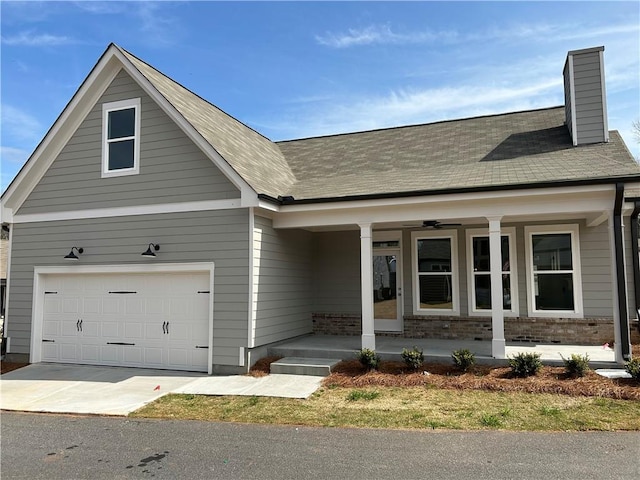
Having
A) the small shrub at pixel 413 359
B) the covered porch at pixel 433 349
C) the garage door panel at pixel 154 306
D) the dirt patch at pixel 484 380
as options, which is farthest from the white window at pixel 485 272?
the garage door panel at pixel 154 306

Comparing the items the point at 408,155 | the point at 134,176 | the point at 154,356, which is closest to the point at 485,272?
the point at 408,155

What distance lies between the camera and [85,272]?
10.6 m

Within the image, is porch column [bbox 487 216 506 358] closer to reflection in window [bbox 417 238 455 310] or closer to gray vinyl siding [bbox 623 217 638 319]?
reflection in window [bbox 417 238 455 310]

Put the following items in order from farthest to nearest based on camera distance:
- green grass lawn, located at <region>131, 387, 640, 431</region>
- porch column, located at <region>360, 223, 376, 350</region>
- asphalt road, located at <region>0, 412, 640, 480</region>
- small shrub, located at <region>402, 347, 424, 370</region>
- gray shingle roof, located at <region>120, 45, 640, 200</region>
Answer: porch column, located at <region>360, 223, 376, 350</region>
gray shingle roof, located at <region>120, 45, 640, 200</region>
small shrub, located at <region>402, 347, 424, 370</region>
green grass lawn, located at <region>131, 387, 640, 431</region>
asphalt road, located at <region>0, 412, 640, 480</region>

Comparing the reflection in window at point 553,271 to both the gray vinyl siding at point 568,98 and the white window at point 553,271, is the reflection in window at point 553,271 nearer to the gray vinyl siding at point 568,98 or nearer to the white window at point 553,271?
the white window at point 553,271

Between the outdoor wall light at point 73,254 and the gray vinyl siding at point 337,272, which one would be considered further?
the gray vinyl siding at point 337,272

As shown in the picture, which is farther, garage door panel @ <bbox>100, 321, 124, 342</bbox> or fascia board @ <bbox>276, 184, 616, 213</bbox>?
garage door panel @ <bbox>100, 321, 124, 342</bbox>

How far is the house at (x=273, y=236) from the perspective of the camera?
9.23 m

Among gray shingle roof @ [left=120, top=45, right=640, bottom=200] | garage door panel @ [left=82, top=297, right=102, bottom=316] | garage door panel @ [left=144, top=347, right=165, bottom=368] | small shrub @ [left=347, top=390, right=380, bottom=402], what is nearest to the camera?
small shrub @ [left=347, top=390, right=380, bottom=402]

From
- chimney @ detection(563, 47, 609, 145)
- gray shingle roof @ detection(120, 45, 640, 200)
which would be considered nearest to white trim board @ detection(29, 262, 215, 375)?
gray shingle roof @ detection(120, 45, 640, 200)

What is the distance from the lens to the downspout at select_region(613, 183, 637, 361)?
7.87 metres

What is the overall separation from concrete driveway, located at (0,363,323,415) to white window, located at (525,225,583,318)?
19.3ft

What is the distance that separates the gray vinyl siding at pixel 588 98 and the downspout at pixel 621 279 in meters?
3.37

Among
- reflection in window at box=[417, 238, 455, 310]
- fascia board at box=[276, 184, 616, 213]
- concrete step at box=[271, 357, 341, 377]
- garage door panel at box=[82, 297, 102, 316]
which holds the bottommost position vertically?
concrete step at box=[271, 357, 341, 377]
